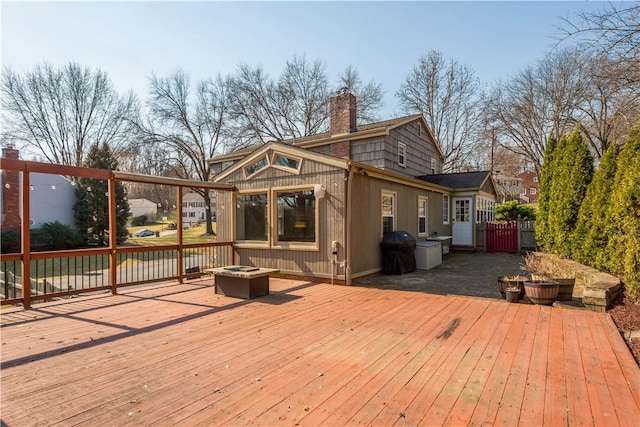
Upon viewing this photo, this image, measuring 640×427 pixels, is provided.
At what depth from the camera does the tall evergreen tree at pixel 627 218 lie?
16.3ft

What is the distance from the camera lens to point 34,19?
5.38 m

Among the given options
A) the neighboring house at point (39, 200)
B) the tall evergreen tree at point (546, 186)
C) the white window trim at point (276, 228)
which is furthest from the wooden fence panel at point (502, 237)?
the neighboring house at point (39, 200)

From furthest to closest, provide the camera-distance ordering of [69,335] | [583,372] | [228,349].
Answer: [69,335] < [228,349] < [583,372]

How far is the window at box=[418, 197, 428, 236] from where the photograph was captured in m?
11.2

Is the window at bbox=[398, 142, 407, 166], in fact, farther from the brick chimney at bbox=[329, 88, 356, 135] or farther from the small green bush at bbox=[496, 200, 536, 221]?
the small green bush at bbox=[496, 200, 536, 221]

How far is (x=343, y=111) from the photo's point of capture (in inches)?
521

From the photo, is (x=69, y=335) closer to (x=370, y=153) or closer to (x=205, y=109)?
(x=370, y=153)

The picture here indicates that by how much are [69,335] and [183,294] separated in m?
2.42

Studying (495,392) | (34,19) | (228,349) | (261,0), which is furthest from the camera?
(261,0)

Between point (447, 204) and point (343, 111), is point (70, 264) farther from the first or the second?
point (447, 204)

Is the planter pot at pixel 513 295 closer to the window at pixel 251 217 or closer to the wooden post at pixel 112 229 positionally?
the window at pixel 251 217

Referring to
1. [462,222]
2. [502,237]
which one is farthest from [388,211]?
[502,237]

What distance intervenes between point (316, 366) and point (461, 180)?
1355 centimetres

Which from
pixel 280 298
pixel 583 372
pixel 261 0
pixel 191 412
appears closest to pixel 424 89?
pixel 261 0
